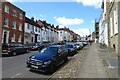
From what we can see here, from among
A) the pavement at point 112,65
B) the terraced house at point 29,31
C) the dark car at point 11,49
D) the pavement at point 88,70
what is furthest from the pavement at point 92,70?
the terraced house at point 29,31

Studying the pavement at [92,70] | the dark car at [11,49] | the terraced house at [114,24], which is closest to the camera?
the pavement at [92,70]

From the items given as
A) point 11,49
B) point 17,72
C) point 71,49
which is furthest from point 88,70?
point 11,49

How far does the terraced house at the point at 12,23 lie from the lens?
33.8m

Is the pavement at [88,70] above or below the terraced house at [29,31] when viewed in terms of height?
below

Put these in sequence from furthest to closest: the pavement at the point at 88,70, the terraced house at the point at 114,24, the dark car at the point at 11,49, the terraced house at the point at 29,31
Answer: the terraced house at the point at 29,31
the dark car at the point at 11,49
the terraced house at the point at 114,24
the pavement at the point at 88,70

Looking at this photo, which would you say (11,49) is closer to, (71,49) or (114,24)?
(71,49)

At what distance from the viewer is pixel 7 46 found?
22.5 meters

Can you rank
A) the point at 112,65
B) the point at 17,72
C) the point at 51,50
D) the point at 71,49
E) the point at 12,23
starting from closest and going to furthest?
1. the point at 17,72
2. the point at 112,65
3. the point at 51,50
4. the point at 71,49
5. the point at 12,23

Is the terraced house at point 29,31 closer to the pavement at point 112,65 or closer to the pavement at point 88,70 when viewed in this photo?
the pavement at point 112,65

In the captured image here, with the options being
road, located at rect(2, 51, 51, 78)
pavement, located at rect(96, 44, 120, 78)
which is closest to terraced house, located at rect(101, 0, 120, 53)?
pavement, located at rect(96, 44, 120, 78)

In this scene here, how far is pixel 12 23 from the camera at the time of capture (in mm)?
37062

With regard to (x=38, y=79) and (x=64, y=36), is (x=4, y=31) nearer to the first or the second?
(x=38, y=79)

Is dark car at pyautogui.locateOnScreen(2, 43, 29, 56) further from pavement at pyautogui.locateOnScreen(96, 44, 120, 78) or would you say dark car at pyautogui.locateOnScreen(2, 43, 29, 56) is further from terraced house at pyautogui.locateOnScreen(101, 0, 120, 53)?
terraced house at pyautogui.locateOnScreen(101, 0, 120, 53)

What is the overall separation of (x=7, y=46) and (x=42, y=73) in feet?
40.4
